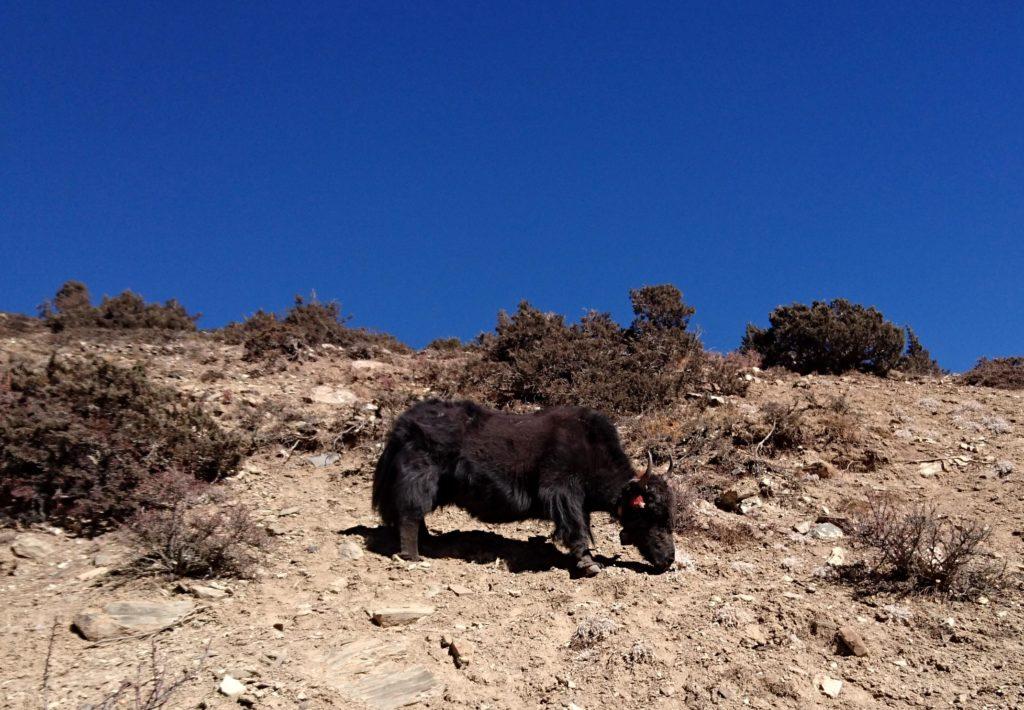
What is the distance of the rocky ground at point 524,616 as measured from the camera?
5297 millimetres

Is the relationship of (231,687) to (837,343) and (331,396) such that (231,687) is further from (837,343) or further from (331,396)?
(837,343)

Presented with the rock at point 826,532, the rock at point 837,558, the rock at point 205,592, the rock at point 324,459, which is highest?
the rock at point 324,459

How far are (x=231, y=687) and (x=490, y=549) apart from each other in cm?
356

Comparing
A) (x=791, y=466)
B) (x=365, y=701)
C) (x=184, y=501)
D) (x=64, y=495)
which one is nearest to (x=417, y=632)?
(x=365, y=701)

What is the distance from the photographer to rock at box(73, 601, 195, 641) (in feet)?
18.7

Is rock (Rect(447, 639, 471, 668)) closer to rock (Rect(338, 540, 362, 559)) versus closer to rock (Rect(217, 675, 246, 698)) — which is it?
rock (Rect(217, 675, 246, 698))

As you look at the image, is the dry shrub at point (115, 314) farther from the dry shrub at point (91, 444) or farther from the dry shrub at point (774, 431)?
the dry shrub at point (774, 431)

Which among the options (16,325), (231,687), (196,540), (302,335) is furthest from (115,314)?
(231,687)

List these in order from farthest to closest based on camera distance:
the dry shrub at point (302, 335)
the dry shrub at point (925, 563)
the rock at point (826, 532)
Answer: the dry shrub at point (302, 335), the rock at point (826, 532), the dry shrub at point (925, 563)

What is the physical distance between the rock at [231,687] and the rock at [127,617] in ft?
3.54

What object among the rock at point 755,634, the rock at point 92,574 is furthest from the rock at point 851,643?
the rock at point 92,574

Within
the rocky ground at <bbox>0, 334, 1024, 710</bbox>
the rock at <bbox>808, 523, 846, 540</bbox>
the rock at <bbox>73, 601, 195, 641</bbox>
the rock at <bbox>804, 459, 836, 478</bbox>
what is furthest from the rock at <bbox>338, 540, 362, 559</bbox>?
the rock at <bbox>804, 459, 836, 478</bbox>

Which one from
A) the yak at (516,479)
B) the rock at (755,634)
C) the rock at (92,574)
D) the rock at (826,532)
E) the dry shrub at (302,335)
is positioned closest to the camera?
the rock at (755,634)

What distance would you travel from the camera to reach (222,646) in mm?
5664
